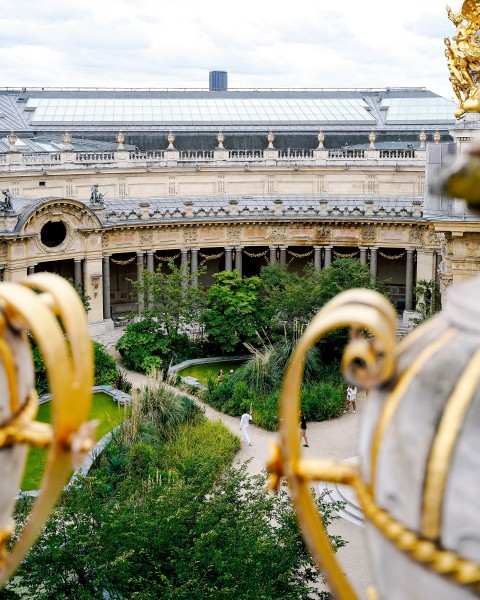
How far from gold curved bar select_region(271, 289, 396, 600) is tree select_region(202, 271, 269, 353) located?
45.2m

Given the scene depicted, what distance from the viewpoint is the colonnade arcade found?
55594mm

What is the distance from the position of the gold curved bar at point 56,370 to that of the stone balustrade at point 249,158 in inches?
2186

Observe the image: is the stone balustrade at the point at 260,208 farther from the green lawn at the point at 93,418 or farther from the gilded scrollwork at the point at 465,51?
the gilded scrollwork at the point at 465,51

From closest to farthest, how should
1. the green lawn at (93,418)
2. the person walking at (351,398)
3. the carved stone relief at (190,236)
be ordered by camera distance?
1. the green lawn at (93,418)
2. the person walking at (351,398)
3. the carved stone relief at (190,236)

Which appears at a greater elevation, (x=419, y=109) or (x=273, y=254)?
(x=419, y=109)

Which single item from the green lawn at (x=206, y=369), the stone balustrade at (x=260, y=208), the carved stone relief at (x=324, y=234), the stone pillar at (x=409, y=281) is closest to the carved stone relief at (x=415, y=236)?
the stone pillar at (x=409, y=281)

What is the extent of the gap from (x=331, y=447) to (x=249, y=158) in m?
32.5

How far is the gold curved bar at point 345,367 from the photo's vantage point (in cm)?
383

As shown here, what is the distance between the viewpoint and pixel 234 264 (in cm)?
6294

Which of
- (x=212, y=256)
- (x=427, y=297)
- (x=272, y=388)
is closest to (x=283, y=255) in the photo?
(x=212, y=256)

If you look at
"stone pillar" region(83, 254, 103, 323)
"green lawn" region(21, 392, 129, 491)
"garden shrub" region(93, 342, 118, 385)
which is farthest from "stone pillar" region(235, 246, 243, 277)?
"green lawn" region(21, 392, 129, 491)

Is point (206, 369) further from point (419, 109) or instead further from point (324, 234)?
point (419, 109)

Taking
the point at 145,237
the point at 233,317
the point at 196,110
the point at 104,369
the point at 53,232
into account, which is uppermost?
the point at 196,110

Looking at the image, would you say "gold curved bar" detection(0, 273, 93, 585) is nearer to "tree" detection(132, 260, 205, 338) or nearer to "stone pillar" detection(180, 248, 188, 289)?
"tree" detection(132, 260, 205, 338)
